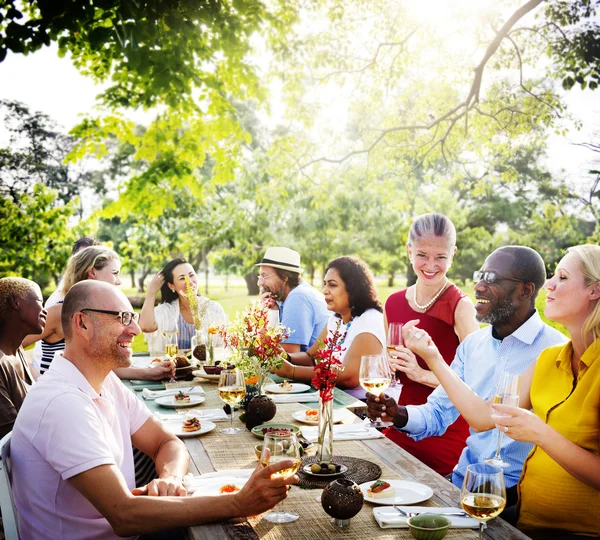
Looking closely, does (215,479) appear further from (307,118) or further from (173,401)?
(307,118)

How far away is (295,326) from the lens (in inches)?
215

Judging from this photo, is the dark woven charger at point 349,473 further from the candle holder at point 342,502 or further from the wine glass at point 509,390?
the wine glass at point 509,390

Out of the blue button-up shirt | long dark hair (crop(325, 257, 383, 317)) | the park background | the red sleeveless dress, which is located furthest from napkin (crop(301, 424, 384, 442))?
the park background

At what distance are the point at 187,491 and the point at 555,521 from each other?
4.56 feet

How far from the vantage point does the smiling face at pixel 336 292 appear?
4.47m

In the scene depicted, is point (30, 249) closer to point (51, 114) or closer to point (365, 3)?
point (365, 3)

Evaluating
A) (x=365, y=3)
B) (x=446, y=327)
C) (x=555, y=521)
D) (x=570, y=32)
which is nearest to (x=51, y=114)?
(x=365, y=3)

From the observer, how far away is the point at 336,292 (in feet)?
14.7

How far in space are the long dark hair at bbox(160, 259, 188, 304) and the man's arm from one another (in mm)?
4183

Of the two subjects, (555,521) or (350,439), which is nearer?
(555,521)

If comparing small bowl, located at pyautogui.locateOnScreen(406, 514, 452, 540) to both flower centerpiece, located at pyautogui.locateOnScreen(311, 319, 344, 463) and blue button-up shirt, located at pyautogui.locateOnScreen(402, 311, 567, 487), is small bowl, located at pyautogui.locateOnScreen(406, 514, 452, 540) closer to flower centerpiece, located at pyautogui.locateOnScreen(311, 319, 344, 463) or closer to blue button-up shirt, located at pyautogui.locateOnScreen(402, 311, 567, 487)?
flower centerpiece, located at pyautogui.locateOnScreen(311, 319, 344, 463)

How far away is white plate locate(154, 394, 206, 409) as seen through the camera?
138 inches

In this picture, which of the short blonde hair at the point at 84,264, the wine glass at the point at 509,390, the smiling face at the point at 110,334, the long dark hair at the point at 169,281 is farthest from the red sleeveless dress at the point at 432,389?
the long dark hair at the point at 169,281

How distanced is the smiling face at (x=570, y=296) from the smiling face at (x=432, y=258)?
147 centimetres
